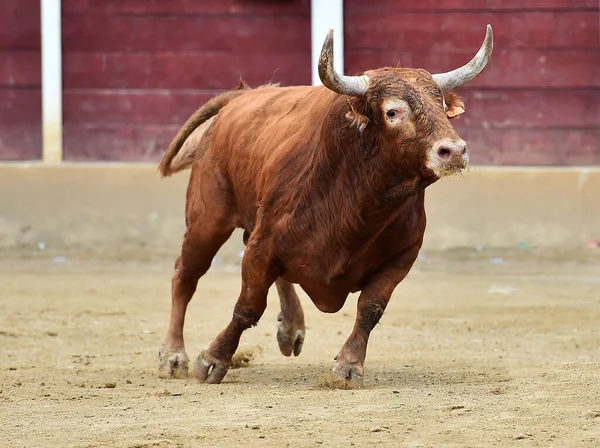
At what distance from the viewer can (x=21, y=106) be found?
1272 centimetres

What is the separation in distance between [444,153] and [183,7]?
7.26m

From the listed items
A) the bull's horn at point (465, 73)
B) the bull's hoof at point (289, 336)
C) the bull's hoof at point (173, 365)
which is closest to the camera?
the bull's horn at point (465, 73)

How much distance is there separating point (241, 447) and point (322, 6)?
25.9 feet

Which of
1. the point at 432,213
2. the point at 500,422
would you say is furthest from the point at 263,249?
the point at 432,213

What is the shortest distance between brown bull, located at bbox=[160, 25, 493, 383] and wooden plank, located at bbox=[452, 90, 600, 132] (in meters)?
5.36

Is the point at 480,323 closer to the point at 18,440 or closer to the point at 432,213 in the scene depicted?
the point at 432,213

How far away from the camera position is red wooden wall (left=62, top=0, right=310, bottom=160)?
12430mm

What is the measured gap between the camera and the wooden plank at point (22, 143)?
12672 mm

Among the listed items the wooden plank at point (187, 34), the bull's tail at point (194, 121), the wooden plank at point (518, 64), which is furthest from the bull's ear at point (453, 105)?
the wooden plank at point (187, 34)

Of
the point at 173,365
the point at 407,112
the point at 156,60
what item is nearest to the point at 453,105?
the point at 407,112

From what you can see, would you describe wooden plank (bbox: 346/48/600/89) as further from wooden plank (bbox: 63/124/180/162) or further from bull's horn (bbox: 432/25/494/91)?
bull's horn (bbox: 432/25/494/91)

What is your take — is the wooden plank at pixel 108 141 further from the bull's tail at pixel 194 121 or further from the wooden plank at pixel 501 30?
the bull's tail at pixel 194 121

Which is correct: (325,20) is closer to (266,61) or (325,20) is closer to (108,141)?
(266,61)

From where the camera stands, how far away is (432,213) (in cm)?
1189
